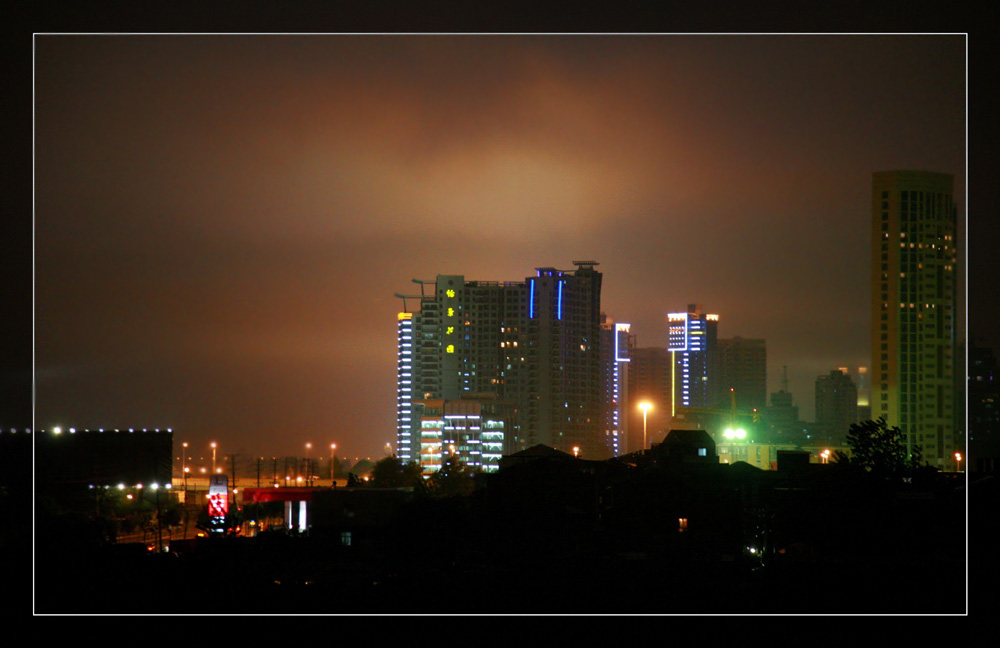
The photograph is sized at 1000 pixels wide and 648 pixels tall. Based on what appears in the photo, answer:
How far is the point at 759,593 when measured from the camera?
509 cm

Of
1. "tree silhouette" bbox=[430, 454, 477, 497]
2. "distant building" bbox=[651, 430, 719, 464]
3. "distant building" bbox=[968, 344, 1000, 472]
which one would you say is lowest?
"tree silhouette" bbox=[430, 454, 477, 497]

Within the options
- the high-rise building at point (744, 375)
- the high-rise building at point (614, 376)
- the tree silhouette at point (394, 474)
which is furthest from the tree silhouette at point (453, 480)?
the high-rise building at point (744, 375)

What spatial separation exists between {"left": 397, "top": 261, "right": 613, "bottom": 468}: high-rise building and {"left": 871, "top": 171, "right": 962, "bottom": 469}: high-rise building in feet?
23.0

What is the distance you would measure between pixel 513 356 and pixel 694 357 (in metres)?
5.13

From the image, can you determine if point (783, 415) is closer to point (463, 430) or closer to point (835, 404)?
point (835, 404)

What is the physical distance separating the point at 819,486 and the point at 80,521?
7788 mm

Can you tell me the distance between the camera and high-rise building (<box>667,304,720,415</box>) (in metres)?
19.7

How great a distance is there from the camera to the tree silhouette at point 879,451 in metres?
9.19

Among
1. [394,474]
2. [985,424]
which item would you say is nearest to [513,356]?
[394,474]

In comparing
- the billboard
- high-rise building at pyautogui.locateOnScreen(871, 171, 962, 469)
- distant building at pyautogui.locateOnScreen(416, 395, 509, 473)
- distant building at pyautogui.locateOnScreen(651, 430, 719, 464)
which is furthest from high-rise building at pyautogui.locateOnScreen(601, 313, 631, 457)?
the billboard

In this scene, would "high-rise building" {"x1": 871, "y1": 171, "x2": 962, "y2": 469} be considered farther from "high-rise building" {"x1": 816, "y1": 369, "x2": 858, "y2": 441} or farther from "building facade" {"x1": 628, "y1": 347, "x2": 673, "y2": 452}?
"building facade" {"x1": 628, "y1": 347, "x2": 673, "y2": 452}

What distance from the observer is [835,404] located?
22.0 metres

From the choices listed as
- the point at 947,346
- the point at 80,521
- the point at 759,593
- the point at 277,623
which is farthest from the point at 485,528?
the point at 947,346
